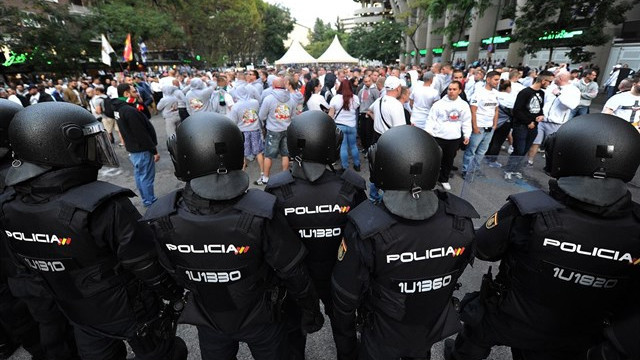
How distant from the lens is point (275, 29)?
65.9 metres

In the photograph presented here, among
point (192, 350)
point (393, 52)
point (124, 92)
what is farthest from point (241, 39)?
point (192, 350)

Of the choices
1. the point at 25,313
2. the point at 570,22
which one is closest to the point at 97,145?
the point at 25,313

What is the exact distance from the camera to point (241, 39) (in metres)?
43.4

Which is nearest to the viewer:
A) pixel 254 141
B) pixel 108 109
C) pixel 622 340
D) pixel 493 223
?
pixel 622 340

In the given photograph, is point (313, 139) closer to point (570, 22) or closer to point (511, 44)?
point (570, 22)

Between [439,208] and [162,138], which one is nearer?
[439,208]

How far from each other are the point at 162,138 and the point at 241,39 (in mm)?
38124

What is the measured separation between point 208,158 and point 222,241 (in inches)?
19.0

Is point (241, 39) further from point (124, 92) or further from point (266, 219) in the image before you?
point (266, 219)

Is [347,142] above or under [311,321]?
above

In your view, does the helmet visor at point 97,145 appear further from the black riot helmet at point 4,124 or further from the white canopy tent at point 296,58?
the white canopy tent at point 296,58

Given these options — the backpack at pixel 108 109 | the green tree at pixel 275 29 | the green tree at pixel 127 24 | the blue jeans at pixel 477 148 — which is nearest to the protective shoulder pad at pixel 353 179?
the blue jeans at pixel 477 148

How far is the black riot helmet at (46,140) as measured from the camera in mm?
1852

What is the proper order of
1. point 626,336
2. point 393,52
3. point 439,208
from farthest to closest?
point 393,52 → point 439,208 → point 626,336
